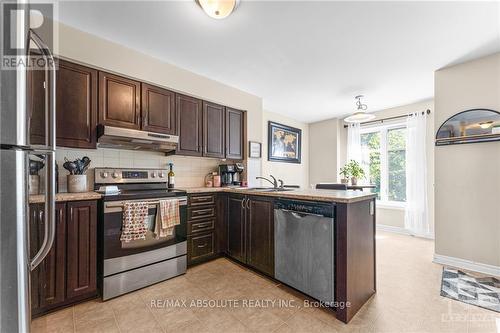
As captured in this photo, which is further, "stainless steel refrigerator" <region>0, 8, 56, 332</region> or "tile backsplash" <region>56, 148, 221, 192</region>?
"tile backsplash" <region>56, 148, 221, 192</region>

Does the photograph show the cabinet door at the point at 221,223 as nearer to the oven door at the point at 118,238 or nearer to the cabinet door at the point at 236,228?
the cabinet door at the point at 236,228

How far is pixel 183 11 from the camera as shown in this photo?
6.10 ft

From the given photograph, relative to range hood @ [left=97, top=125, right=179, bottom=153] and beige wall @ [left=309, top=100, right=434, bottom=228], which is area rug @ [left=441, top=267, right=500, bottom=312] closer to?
beige wall @ [left=309, top=100, right=434, bottom=228]

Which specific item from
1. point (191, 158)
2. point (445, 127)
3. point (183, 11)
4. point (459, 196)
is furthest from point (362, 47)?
point (191, 158)

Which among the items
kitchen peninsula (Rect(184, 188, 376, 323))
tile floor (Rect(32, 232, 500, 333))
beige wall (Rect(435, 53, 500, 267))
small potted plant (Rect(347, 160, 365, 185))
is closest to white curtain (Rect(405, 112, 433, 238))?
small potted plant (Rect(347, 160, 365, 185))

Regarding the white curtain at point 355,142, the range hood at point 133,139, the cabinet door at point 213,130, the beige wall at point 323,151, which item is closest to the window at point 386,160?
the white curtain at point 355,142

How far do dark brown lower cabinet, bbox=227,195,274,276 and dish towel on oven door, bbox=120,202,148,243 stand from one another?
3.42ft

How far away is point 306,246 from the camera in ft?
6.20

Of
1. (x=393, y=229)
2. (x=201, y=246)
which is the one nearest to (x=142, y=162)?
(x=201, y=246)

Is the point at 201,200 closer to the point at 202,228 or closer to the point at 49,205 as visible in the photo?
the point at 202,228

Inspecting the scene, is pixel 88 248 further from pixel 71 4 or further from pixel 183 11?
pixel 183 11

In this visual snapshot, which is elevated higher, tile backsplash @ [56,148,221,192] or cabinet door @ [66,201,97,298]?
tile backsplash @ [56,148,221,192]

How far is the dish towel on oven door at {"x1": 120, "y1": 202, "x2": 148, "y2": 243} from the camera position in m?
2.03

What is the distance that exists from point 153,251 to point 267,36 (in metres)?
2.47
